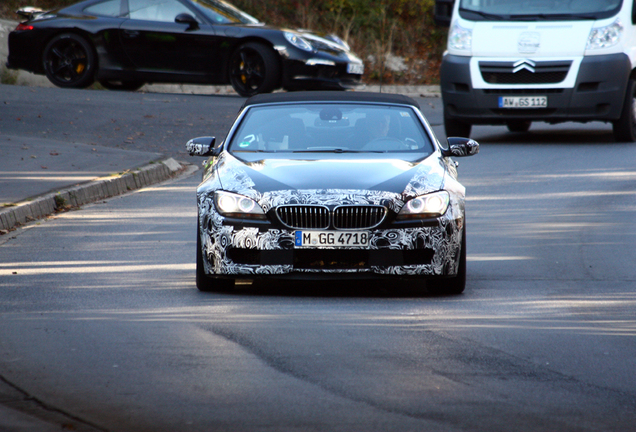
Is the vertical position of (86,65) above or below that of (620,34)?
below

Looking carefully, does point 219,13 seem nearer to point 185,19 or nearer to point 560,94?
point 185,19

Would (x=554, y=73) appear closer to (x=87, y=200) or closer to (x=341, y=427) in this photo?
(x=87, y=200)

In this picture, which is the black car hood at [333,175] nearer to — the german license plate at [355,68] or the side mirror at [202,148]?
the side mirror at [202,148]

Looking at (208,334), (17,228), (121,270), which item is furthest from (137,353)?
(17,228)

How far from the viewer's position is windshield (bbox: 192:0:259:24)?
831 inches

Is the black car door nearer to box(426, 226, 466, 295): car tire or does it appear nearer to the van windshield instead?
the van windshield

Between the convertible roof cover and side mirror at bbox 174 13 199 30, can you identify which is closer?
the convertible roof cover

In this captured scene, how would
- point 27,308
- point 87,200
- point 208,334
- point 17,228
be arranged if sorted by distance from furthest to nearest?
point 87,200 < point 17,228 < point 27,308 < point 208,334

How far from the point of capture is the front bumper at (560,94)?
1614 centimetres

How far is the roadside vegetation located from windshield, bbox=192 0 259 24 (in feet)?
29.6

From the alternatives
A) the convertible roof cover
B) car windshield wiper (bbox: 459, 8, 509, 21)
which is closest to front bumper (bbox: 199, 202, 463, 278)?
the convertible roof cover

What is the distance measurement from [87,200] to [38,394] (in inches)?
281

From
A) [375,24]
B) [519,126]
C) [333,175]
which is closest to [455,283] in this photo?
[333,175]

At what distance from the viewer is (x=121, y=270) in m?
8.45
